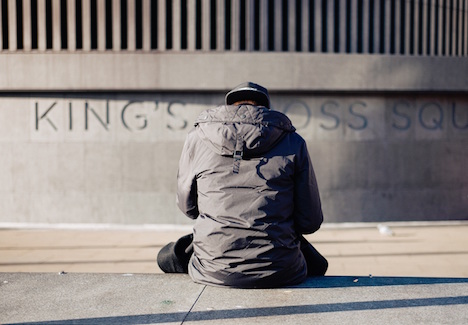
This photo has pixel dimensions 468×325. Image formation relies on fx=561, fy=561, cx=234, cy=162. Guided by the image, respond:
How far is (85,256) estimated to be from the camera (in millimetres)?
7695

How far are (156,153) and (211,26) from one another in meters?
2.55

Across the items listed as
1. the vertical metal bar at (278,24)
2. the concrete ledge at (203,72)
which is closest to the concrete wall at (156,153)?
the concrete ledge at (203,72)

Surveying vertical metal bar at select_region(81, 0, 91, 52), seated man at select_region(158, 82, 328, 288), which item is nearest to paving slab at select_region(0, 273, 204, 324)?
seated man at select_region(158, 82, 328, 288)

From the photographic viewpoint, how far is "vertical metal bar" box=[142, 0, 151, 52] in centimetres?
1021

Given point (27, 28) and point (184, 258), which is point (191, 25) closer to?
point (27, 28)

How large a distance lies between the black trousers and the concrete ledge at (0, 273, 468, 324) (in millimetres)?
105

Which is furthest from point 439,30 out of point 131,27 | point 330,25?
point 131,27

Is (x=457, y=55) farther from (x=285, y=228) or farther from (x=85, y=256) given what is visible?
(x=285, y=228)

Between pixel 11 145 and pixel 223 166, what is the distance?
815cm

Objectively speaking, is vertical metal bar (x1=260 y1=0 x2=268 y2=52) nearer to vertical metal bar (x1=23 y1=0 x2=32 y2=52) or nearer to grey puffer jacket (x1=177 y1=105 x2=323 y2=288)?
vertical metal bar (x1=23 y1=0 x2=32 y2=52)

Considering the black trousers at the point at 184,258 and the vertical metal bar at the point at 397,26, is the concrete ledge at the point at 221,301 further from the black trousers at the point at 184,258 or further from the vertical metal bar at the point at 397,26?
the vertical metal bar at the point at 397,26

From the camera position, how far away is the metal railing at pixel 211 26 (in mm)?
10227

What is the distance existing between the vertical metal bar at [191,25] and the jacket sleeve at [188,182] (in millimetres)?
6896

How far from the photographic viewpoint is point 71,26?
10.3m
